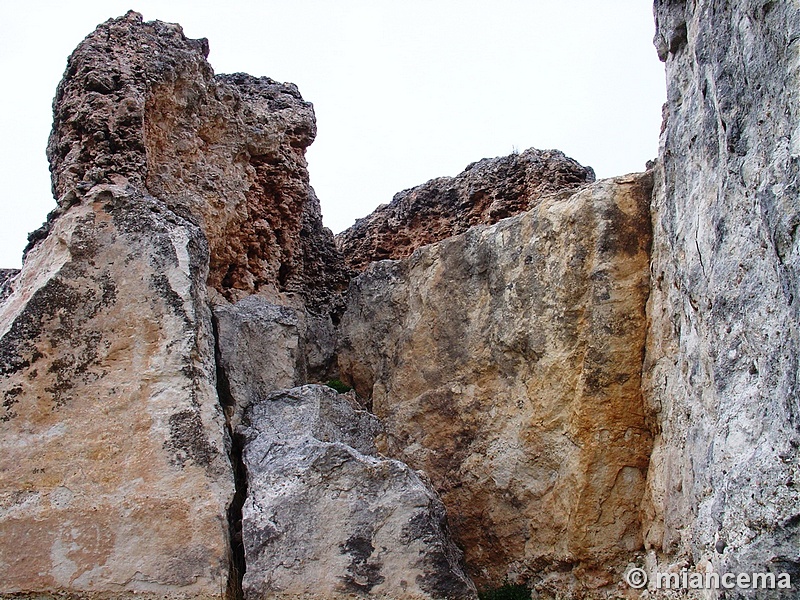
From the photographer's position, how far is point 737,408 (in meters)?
4.83

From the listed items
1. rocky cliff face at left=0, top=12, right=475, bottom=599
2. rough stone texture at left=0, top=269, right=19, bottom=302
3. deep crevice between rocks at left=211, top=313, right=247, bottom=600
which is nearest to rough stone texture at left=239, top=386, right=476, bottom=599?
rocky cliff face at left=0, top=12, right=475, bottom=599

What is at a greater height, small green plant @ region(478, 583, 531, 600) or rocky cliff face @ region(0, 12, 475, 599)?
rocky cliff face @ region(0, 12, 475, 599)

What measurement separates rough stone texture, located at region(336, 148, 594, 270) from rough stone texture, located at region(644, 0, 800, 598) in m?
2.86

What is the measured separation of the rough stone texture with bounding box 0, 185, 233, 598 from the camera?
6.29m

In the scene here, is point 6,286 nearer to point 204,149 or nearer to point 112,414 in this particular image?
point 112,414

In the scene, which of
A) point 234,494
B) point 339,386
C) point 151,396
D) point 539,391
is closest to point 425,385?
point 539,391

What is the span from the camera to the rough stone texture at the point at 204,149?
8398 mm

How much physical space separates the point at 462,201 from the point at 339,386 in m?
2.90

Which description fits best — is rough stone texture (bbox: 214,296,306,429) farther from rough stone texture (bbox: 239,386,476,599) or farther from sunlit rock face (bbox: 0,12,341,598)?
rough stone texture (bbox: 239,386,476,599)

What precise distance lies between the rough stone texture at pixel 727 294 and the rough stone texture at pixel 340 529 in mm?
1843

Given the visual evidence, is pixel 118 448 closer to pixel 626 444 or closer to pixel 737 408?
pixel 626 444

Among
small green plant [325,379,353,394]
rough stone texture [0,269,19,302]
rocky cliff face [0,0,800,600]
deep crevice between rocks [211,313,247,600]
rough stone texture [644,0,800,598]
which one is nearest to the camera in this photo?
rough stone texture [644,0,800,598]

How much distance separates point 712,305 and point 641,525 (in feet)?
7.53

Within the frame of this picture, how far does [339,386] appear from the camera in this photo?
32.3ft
